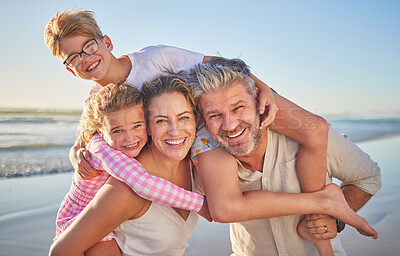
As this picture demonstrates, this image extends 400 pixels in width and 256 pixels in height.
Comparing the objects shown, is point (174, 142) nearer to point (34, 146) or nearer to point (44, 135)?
point (34, 146)

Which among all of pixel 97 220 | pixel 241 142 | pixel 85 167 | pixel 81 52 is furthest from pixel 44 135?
pixel 241 142

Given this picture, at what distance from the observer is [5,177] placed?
643 cm

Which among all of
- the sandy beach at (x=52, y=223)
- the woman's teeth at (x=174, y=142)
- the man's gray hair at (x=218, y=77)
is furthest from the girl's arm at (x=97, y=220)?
the sandy beach at (x=52, y=223)

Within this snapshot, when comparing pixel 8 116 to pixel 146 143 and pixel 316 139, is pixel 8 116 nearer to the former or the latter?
pixel 146 143

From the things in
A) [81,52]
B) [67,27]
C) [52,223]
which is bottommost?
[52,223]

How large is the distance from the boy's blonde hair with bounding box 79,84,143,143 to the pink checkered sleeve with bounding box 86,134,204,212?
232 mm

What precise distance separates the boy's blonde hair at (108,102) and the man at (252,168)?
1.48 ft

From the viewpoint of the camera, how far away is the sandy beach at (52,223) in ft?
12.9

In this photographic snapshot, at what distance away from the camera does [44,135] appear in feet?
33.3

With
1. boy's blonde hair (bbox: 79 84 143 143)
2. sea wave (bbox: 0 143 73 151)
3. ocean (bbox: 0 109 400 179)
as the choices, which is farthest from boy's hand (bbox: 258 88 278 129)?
sea wave (bbox: 0 143 73 151)

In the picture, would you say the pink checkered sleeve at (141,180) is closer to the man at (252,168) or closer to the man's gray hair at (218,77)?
the man at (252,168)

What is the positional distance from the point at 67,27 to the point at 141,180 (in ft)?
4.79

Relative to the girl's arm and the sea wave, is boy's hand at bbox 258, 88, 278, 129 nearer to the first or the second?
the girl's arm

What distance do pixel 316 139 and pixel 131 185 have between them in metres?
1.39
